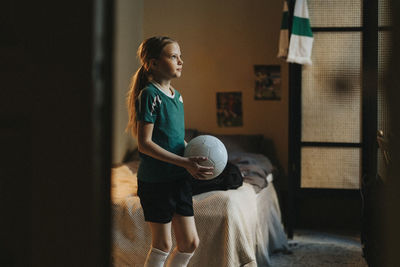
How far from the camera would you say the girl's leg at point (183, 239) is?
7.28 ft

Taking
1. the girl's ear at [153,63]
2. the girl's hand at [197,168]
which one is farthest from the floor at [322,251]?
the girl's ear at [153,63]

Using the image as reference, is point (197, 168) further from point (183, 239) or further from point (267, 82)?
point (267, 82)

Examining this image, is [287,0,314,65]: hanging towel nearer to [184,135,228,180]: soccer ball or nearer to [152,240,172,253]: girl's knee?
[184,135,228,180]: soccer ball

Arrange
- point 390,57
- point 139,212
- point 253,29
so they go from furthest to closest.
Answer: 1. point 253,29
2. point 139,212
3. point 390,57

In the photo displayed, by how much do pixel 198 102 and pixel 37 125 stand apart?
14.0 feet

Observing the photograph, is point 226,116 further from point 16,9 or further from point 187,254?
point 16,9

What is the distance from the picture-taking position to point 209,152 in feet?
7.00

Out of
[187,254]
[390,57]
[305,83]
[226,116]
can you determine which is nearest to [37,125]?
[390,57]

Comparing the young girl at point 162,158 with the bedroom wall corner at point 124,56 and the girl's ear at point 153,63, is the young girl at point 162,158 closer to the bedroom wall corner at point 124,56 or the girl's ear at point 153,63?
the girl's ear at point 153,63

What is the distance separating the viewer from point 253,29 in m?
4.70

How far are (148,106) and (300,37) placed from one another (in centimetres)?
210

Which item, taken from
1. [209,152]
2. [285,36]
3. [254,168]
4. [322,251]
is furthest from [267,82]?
[209,152]

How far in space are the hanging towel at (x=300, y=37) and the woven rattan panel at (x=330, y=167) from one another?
0.73 metres

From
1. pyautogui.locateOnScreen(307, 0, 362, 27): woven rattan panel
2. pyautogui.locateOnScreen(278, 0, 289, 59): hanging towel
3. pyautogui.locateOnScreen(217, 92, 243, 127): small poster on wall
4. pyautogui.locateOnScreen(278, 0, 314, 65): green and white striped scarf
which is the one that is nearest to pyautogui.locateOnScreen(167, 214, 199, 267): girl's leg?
pyautogui.locateOnScreen(278, 0, 314, 65): green and white striped scarf
